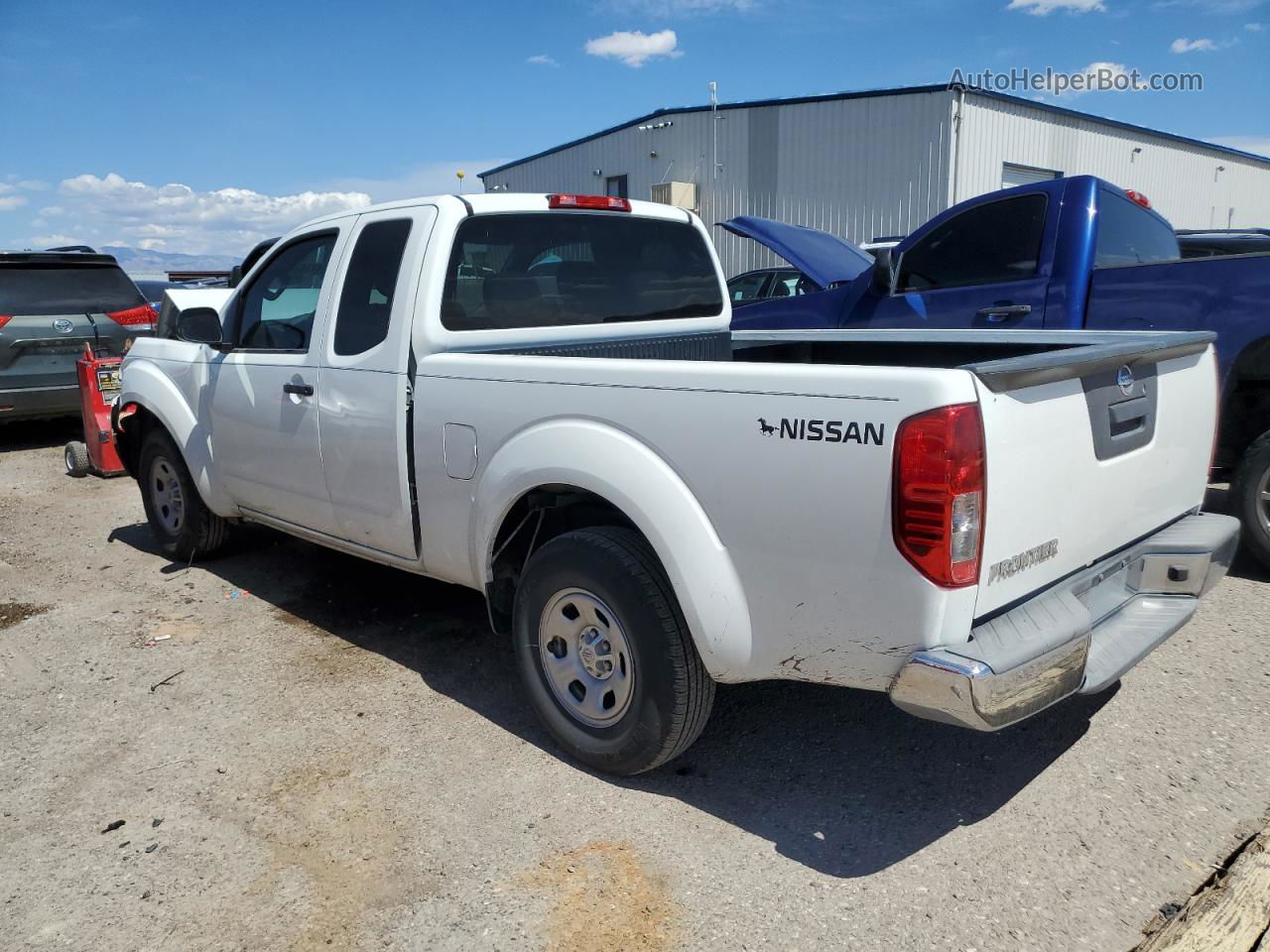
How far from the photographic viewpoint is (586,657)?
3.19 meters

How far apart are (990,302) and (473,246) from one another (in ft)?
10.8

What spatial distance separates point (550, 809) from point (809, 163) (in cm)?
1911

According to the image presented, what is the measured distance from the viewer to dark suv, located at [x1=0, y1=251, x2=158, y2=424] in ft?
29.6

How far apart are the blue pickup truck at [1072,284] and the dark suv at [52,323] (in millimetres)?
6589

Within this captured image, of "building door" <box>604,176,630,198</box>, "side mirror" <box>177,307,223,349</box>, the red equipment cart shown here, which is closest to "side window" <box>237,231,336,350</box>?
"side mirror" <box>177,307,223,349</box>

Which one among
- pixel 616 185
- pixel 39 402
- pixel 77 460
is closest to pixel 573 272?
pixel 77 460

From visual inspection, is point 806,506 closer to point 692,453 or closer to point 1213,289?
point 692,453

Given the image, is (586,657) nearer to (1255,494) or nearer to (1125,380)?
(1125,380)

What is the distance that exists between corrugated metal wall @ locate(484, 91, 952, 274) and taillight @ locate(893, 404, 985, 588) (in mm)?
17226

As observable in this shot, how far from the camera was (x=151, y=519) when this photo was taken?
589 centimetres

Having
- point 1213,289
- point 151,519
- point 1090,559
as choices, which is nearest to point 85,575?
point 151,519

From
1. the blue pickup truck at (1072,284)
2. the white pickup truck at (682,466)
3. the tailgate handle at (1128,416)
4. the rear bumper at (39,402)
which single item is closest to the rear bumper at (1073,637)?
the white pickup truck at (682,466)

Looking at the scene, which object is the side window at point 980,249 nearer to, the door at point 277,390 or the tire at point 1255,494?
the tire at point 1255,494

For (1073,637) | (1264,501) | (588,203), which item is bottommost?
(1264,501)
